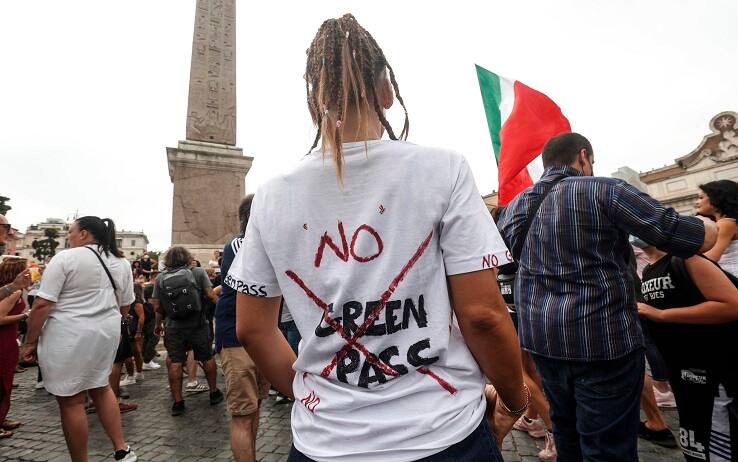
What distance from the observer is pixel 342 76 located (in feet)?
3.60

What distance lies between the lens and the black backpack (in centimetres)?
486

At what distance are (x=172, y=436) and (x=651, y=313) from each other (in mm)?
4322

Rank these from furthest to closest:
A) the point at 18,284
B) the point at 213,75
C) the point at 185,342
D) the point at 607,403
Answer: the point at 213,75 → the point at 185,342 → the point at 18,284 → the point at 607,403

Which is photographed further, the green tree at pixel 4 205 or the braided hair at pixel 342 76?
the green tree at pixel 4 205

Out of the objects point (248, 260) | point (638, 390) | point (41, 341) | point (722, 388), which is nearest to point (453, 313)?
point (248, 260)

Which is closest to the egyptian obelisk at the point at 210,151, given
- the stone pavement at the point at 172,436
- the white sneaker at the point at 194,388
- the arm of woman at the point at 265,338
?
the white sneaker at the point at 194,388

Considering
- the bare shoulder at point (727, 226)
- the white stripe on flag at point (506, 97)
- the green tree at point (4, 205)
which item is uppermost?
the green tree at point (4, 205)

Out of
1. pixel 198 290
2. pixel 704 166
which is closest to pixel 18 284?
pixel 198 290

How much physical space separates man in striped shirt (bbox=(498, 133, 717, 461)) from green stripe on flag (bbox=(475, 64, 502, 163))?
3.05 meters

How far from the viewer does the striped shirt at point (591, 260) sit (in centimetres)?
170

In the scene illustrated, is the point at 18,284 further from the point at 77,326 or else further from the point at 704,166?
the point at 704,166

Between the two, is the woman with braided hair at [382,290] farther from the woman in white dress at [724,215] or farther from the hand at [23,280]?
the hand at [23,280]

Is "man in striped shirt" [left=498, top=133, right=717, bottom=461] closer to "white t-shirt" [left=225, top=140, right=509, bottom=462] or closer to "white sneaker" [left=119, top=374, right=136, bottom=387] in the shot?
"white t-shirt" [left=225, top=140, right=509, bottom=462]

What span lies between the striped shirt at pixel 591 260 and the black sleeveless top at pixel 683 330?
1.51 feet
